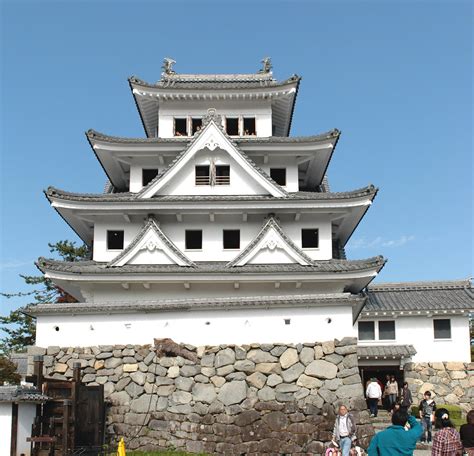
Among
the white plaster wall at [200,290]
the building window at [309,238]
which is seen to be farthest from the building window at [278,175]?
the white plaster wall at [200,290]

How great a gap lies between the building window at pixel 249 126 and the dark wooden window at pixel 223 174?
2593mm

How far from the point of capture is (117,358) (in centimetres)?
1592

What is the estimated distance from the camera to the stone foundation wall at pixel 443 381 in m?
25.6

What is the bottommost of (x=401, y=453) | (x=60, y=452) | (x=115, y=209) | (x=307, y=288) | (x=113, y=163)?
(x=60, y=452)

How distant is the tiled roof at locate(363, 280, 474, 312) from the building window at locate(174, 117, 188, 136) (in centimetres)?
1003

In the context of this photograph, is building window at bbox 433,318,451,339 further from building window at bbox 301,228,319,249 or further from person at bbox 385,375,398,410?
building window at bbox 301,228,319,249

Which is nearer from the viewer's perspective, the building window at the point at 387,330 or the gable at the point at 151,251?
the gable at the point at 151,251

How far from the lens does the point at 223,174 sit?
71.2 feet

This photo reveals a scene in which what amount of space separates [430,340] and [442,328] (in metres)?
0.72

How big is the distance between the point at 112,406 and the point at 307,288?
7.12 m

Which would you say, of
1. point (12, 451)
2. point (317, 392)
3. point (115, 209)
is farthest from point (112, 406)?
point (115, 209)

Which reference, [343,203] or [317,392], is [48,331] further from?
[343,203]

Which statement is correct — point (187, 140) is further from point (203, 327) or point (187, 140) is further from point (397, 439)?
point (397, 439)

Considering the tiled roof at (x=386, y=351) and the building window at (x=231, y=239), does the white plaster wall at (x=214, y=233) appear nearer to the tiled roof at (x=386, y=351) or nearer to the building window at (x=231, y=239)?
the building window at (x=231, y=239)
